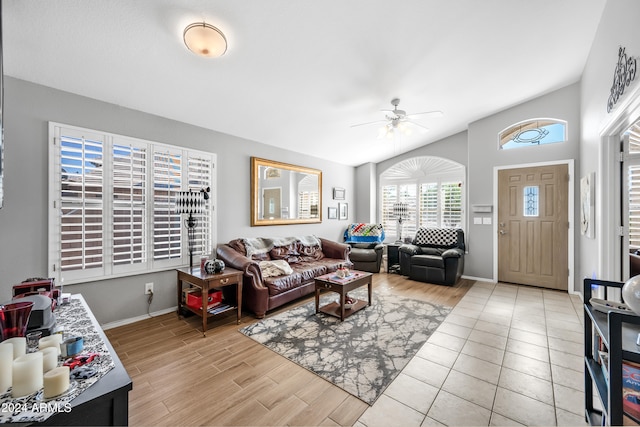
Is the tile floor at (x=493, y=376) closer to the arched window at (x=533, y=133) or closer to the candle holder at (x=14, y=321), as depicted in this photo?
the candle holder at (x=14, y=321)

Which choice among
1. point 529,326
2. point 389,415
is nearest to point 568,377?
point 529,326

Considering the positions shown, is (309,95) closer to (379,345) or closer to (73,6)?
(73,6)

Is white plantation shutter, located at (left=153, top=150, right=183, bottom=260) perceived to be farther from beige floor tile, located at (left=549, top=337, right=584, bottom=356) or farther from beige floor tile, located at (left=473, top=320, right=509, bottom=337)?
beige floor tile, located at (left=549, top=337, right=584, bottom=356)

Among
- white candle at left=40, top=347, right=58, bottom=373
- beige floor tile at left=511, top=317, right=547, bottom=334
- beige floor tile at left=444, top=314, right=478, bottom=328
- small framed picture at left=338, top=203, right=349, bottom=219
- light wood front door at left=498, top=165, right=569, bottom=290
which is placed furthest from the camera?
small framed picture at left=338, top=203, right=349, bottom=219

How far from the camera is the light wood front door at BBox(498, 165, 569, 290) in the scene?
4.37 metres

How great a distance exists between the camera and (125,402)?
937mm

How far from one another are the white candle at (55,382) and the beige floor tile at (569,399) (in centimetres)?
269

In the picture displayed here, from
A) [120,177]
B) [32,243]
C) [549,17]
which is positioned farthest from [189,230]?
[549,17]

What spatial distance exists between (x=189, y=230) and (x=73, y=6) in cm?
227

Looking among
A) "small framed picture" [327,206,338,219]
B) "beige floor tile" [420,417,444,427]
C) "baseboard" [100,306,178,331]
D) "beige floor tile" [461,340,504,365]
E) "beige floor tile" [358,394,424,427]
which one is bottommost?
"beige floor tile" [420,417,444,427]

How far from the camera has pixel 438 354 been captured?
2.46 meters

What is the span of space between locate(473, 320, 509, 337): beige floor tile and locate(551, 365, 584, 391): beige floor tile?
632 millimetres

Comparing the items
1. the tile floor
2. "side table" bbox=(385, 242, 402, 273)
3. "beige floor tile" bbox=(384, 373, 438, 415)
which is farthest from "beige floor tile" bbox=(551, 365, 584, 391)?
"side table" bbox=(385, 242, 402, 273)

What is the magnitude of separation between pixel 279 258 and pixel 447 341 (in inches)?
102
